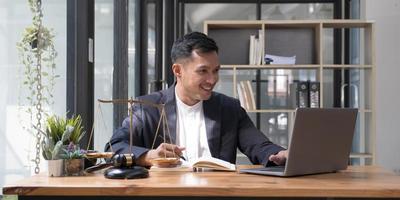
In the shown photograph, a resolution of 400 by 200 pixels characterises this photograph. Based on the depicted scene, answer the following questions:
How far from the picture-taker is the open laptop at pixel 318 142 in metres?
1.67

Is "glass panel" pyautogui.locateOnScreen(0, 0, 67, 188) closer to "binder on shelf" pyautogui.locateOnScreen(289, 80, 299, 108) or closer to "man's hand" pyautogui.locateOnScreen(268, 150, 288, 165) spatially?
"man's hand" pyautogui.locateOnScreen(268, 150, 288, 165)

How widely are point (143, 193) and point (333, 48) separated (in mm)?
4688

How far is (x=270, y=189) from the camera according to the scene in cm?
146

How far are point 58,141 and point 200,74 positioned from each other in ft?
2.61

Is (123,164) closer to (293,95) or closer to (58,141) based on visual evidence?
(58,141)

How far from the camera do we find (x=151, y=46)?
16.2 feet

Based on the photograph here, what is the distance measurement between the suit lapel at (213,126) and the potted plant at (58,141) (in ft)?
2.31

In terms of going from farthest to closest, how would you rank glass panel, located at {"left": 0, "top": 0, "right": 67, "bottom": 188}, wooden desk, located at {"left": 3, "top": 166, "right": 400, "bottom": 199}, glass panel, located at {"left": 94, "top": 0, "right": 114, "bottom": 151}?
glass panel, located at {"left": 94, "top": 0, "right": 114, "bottom": 151}, glass panel, located at {"left": 0, "top": 0, "right": 67, "bottom": 188}, wooden desk, located at {"left": 3, "top": 166, "right": 400, "bottom": 199}

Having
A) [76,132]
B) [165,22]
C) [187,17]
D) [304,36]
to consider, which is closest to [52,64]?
[76,132]

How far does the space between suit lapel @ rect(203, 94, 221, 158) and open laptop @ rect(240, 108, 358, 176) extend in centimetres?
49

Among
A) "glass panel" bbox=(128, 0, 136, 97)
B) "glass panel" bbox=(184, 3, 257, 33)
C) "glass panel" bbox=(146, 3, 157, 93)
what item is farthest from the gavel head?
"glass panel" bbox=(184, 3, 257, 33)

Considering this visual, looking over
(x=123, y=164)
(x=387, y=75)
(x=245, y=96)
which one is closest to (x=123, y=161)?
(x=123, y=164)

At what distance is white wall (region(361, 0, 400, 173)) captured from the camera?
4996 millimetres

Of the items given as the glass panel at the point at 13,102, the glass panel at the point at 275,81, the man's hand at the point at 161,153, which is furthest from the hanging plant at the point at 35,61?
the glass panel at the point at 275,81
